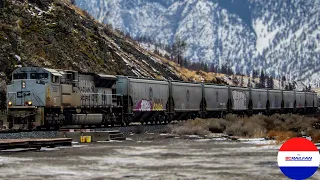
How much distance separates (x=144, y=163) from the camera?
17.3 meters

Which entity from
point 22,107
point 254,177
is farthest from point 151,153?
point 22,107

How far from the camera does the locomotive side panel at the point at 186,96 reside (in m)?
45.7

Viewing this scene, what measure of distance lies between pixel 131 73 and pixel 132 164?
5215cm

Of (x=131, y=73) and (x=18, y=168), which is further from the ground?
(x=131, y=73)

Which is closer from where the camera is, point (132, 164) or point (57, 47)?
point (132, 164)

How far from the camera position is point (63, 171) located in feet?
50.1

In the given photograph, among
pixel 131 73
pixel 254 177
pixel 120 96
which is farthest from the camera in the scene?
pixel 131 73

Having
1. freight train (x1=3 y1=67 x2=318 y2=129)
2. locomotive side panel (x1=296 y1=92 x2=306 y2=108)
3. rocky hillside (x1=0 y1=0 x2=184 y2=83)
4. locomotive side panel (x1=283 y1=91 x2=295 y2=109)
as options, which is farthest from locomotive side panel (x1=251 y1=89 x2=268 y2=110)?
rocky hillside (x1=0 y1=0 x2=184 y2=83)

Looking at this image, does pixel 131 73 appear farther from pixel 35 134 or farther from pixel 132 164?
pixel 132 164

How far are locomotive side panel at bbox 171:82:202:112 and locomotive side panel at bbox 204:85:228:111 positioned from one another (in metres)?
1.47

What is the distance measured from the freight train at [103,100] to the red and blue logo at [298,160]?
77.7 ft

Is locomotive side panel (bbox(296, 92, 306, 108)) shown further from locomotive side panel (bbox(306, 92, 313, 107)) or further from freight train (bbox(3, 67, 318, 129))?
freight train (bbox(3, 67, 318, 129))

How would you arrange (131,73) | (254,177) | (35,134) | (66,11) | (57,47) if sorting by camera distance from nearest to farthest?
(254,177) < (35,134) < (57,47) < (66,11) < (131,73)

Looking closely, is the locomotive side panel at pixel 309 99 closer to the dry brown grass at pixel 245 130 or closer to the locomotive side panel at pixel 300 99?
the locomotive side panel at pixel 300 99
